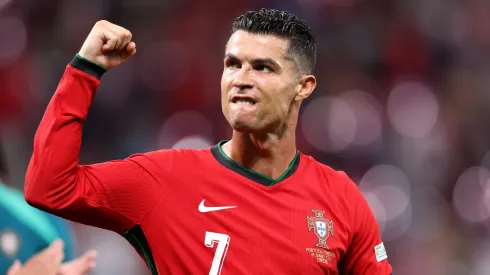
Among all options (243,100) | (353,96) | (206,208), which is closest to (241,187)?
(206,208)

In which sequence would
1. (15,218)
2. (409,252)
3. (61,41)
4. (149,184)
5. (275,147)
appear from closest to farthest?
(149,184) < (275,147) < (15,218) < (409,252) < (61,41)

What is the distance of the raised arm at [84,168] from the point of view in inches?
97.0

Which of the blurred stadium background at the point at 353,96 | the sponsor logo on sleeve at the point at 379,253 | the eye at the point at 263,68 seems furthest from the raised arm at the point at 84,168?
the blurred stadium background at the point at 353,96

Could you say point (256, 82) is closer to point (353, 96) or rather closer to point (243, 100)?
point (243, 100)

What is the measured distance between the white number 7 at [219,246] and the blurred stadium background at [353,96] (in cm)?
401

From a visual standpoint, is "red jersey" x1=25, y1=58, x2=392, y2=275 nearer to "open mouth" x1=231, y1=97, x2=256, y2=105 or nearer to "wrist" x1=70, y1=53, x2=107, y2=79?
"wrist" x1=70, y1=53, x2=107, y2=79

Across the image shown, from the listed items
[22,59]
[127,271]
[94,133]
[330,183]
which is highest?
[330,183]

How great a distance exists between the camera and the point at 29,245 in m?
4.00

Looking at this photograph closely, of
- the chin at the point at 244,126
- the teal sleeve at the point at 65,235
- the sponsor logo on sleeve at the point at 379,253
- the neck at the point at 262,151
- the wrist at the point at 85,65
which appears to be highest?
the wrist at the point at 85,65

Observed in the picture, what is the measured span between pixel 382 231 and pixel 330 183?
464 centimetres

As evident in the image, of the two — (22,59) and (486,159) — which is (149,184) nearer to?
(22,59)

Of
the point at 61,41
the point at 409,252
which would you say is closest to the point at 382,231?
the point at 409,252

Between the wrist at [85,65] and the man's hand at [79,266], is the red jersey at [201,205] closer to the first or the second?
the wrist at [85,65]

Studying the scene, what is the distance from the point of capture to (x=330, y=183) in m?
3.25
